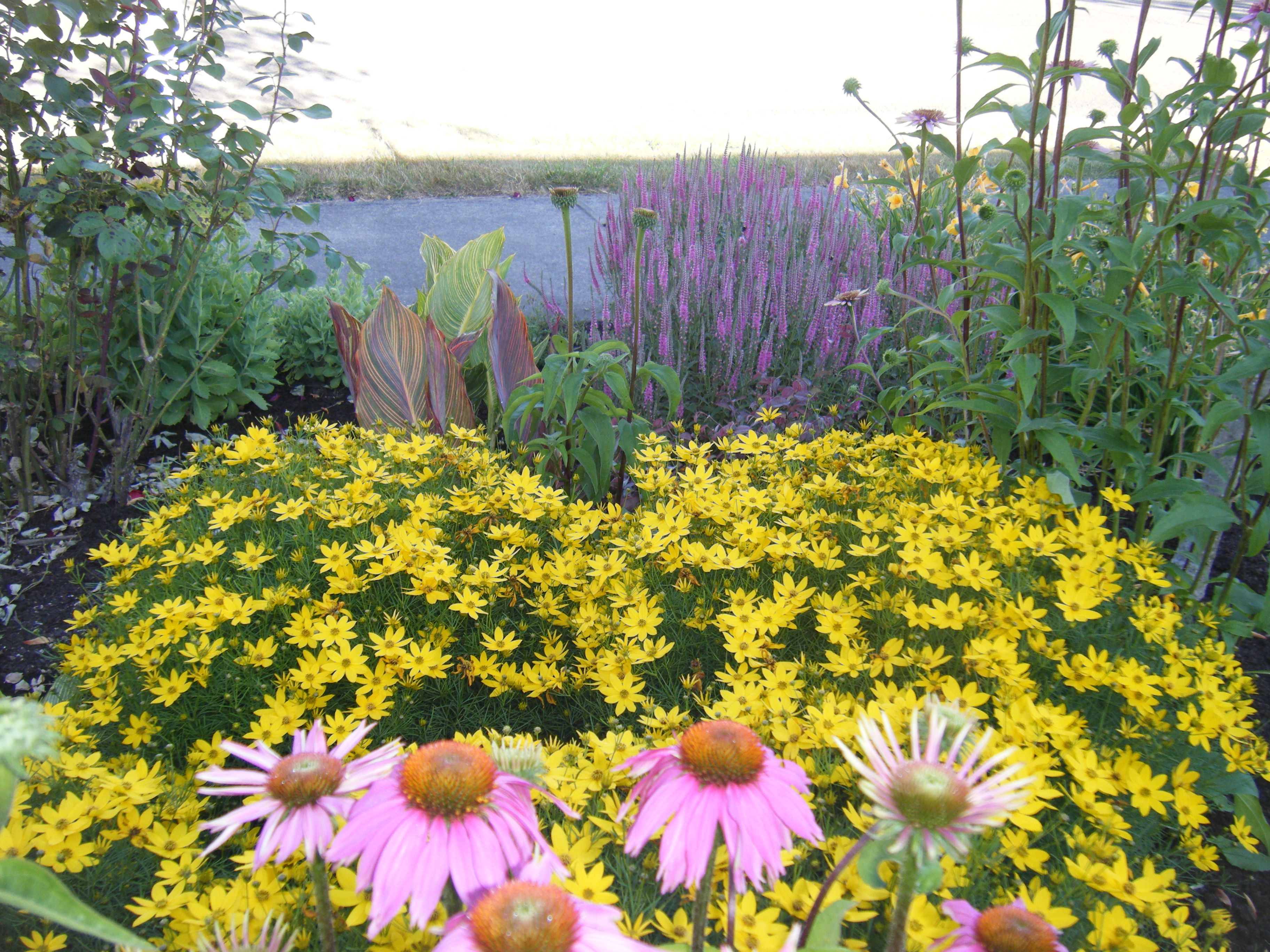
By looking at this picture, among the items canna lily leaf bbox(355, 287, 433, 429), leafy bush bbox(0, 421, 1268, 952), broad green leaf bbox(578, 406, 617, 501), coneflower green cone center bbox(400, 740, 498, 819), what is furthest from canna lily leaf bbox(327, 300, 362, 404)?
Result: coneflower green cone center bbox(400, 740, 498, 819)

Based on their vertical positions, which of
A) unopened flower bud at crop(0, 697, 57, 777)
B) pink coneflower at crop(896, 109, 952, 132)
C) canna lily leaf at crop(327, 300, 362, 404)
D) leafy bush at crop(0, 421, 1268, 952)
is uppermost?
pink coneflower at crop(896, 109, 952, 132)

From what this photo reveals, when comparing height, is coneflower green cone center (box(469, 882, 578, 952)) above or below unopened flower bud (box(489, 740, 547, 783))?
above

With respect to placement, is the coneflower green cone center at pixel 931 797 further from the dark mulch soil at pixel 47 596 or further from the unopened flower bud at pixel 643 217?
the dark mulch soil at pixel 47 596

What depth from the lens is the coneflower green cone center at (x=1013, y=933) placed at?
2.15 ft

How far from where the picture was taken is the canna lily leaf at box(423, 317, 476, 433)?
9.67ft

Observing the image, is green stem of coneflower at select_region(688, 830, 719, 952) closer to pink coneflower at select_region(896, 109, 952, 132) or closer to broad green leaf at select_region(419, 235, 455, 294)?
pink coneflower at select_region(896, 109, 952, 132)

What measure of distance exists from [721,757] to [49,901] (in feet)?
1.51

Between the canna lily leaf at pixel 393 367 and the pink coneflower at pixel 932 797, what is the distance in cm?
244

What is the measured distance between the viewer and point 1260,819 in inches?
63.1

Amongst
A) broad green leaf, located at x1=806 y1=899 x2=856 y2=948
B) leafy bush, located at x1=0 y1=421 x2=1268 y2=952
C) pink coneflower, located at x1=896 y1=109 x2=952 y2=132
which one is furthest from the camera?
pink coneflower, located at x1=896 y1=109 x2=952 y2=132

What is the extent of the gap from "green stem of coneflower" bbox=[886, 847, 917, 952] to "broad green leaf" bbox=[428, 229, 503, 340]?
111 inches

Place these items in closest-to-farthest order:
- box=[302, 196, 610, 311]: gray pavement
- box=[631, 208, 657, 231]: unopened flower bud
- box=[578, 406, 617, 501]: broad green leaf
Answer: box=[631, 208, 657, 231]: unopened flower bud, box=[578, 406, 617, 501]: broad green leaf, box=[302, 196, 610, 311]: gray pavement

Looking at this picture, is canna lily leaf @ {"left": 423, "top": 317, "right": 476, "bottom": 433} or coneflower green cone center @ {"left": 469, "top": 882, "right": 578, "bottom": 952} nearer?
coneflower green cone center @ {"left": 469, "top": 882, "right": 578, "bottom": 952}

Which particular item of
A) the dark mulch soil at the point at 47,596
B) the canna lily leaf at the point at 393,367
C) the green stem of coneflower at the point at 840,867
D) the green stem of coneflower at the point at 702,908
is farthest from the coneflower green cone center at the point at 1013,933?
the canna lily leaf at the point at 393,367
